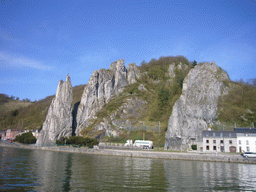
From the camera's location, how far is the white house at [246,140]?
57.1 metres

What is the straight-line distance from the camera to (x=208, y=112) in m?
75.1

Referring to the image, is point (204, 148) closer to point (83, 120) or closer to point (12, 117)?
point (83, 120)

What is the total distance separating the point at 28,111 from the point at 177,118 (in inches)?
6337

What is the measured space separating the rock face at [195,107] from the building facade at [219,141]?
3886 mm

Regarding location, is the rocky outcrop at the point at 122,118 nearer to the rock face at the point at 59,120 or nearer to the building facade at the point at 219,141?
the rock face at the point at 59,120

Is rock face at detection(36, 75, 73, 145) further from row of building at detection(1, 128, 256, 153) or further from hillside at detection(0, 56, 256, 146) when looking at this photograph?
row of building at detection(1, 128, 256, 153)

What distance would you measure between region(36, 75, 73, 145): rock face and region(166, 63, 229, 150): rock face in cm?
5263

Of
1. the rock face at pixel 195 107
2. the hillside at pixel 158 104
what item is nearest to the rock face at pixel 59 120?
the hillside at pixel 158 104

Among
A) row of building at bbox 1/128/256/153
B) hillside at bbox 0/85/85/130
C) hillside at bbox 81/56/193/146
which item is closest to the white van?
hillside at bbox 81/56/193/146

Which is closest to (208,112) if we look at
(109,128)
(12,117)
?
(109,128)

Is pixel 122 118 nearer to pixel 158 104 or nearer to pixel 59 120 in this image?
pixel 158 104

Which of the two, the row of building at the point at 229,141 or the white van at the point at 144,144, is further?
the white van at the point at 144,144

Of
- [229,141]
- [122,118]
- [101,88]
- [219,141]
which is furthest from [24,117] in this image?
[229,141]

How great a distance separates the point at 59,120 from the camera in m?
101
